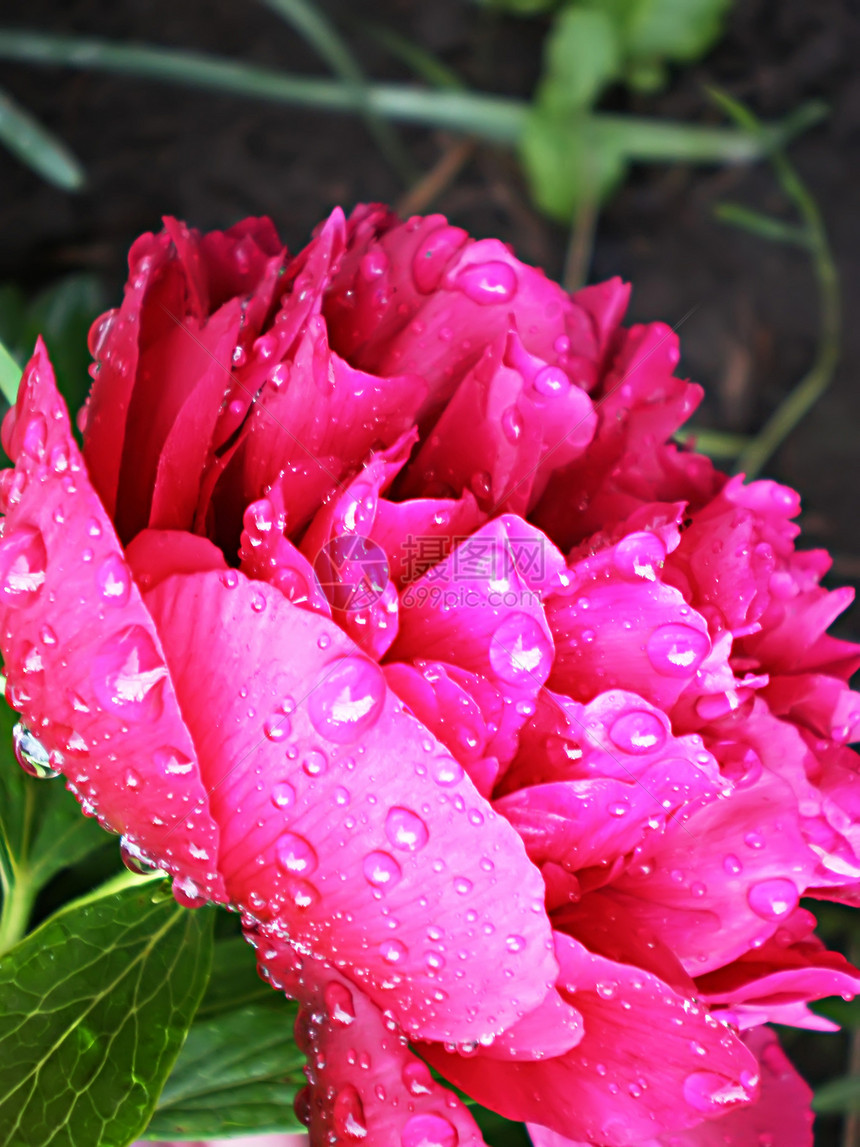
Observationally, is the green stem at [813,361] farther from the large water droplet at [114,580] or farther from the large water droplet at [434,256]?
the large water droplet at [114,580]

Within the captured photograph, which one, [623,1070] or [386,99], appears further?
[386,99]

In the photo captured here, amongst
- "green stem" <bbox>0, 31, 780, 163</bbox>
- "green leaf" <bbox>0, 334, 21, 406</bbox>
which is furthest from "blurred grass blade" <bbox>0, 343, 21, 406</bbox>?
"green stem" <bbox>0, 31, 780, 163</bbox>

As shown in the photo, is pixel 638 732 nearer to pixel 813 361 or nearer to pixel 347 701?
pixel 347 701

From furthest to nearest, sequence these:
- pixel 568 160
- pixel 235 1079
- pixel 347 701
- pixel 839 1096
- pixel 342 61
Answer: pixel 568 160 < pixel 342 61 < pixel 839 1096 < pixel 235 1079 < pixel 347 701

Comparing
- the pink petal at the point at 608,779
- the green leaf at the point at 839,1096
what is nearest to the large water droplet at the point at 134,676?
the pink petal at the point at 608,779

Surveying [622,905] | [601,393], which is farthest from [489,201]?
[622,905]

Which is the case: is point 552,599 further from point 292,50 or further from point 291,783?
point 292,50

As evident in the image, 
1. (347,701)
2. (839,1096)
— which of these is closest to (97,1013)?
(347,701)
